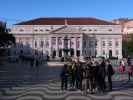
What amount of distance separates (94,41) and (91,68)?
431ft

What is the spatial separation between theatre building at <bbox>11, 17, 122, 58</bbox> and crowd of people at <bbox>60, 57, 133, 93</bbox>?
4811 inches

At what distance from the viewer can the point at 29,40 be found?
5955 inches

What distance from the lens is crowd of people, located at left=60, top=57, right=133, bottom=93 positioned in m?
21.4

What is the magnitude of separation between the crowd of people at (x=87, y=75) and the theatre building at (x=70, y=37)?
122 meters

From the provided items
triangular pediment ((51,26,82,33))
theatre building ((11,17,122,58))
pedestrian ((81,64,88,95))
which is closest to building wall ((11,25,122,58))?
theatre building ((11,17,122,58))

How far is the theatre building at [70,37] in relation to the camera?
147 metres

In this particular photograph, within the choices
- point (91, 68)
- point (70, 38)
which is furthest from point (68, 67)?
point (70, 38)

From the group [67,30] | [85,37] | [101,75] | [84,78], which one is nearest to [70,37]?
[67,30]

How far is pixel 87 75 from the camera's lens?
2127cm

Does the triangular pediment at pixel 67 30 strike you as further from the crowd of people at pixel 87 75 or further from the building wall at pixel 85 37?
the crowd of people at pixel 87 75

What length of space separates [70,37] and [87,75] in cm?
12548

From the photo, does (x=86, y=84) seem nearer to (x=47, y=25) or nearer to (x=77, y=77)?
(x=77, y=77)

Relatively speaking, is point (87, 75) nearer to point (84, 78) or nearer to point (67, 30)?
point (84, 78)

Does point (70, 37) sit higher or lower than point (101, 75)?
higher
